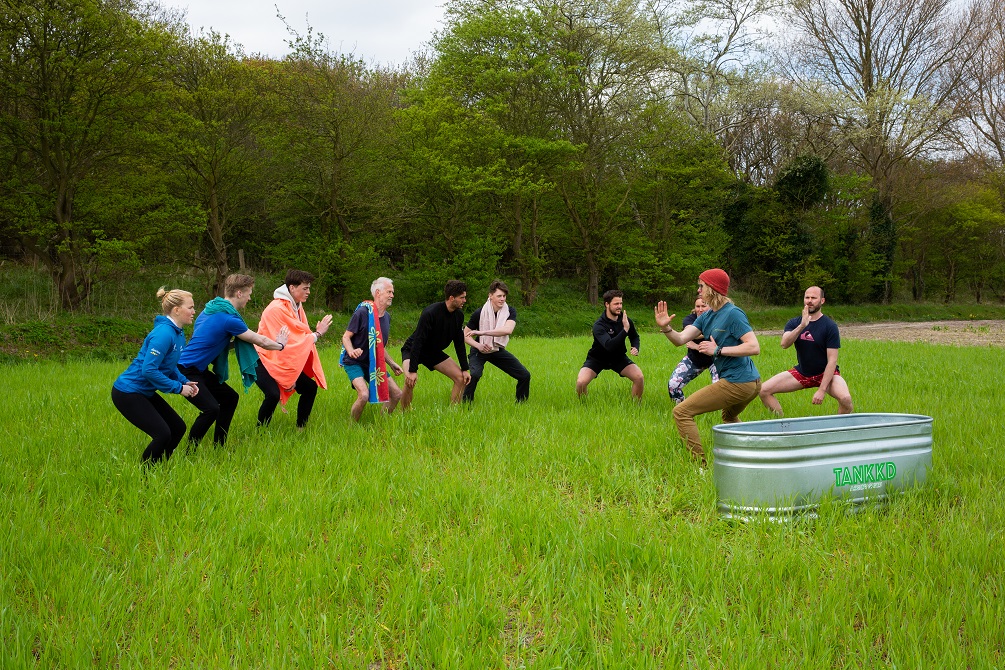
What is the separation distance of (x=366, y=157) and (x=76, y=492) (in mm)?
21435

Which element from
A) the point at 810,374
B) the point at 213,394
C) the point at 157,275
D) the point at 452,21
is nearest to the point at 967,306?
the point at 452,21

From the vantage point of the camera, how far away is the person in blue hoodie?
553 centimetres

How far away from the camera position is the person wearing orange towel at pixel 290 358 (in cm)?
748

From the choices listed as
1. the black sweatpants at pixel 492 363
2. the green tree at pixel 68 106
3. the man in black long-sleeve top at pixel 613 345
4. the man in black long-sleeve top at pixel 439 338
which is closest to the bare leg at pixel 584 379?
the man in black long-sleeve top at pixel 613 345

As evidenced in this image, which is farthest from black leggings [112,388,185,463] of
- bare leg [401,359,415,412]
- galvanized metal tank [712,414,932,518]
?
galvanized metal tank [712,414,932,518]

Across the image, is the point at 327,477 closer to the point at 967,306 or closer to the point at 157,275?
the point at 157,275

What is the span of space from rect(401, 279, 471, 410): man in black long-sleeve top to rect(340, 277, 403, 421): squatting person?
0.42m

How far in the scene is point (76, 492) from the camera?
5289mm

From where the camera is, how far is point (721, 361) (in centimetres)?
610

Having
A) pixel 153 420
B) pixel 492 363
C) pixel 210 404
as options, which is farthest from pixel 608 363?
pixel 153 420

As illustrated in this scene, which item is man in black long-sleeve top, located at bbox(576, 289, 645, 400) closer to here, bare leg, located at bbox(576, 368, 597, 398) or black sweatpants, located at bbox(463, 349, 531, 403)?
bare leg, located at bbox(576, 368, 597, 398)

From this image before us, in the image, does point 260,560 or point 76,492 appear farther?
point 76,492

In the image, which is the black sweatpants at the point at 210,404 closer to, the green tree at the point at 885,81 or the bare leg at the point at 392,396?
the bare leg at the point at 392,396

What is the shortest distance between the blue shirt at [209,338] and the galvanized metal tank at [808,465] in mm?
4534
